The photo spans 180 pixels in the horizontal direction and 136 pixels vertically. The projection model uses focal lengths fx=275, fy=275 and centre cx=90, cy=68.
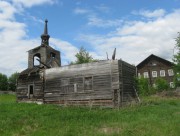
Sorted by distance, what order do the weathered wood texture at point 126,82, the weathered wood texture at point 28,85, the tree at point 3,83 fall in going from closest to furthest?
1. the weathered wood texture at point 126,82
2. the weathered wood texture at point 28,85
3. the tree at point 3,83

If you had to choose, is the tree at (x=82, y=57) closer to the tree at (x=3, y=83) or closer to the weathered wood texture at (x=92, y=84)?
the weathered wood texture at (x=92, y=84)

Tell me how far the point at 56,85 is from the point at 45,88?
1856mm

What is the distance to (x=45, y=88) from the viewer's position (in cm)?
3019

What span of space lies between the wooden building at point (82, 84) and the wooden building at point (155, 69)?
120ft

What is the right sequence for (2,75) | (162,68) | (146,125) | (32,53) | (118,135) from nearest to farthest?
(118,135) → (146,125) → (32,53) → (162,68) → (2,75)

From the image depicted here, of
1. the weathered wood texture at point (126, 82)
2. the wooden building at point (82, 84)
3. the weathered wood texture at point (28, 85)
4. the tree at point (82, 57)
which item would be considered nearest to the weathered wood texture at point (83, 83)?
the wooden building at point (82, 84)

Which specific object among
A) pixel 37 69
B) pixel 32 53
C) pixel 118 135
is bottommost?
pixel 118 135

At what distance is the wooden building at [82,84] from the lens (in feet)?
82.7

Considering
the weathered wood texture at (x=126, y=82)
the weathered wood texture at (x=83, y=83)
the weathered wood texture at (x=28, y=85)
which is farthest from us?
the weathered wood texture at (x=28, y=85)

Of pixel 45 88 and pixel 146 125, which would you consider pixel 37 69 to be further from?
pixel 146 125

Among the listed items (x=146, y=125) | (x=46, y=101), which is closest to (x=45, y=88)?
(x=46, y=101)

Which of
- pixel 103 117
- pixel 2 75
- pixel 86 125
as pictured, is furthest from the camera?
pixel 2 75

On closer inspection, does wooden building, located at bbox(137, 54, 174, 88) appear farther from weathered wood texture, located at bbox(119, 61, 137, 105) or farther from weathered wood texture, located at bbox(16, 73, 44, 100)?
weathered wood texture, located at bbox(16, 73, 44, 100)

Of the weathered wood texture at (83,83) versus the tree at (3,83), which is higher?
the tree at (3,83)
